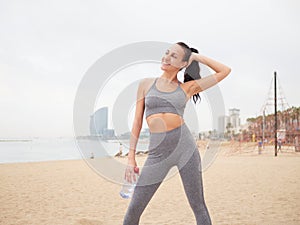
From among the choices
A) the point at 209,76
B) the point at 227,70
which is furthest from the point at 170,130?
the point at 227,70

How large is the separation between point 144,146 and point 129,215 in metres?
0.83

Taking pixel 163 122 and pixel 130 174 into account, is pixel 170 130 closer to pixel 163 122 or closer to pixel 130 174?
pixel 163 122

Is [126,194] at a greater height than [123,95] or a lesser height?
lesser

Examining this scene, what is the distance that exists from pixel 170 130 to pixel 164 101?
0.67 ft

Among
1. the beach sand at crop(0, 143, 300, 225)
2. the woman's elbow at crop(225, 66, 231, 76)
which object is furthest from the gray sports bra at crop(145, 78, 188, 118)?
the beach sand at crop(0, 143, 300, 225)

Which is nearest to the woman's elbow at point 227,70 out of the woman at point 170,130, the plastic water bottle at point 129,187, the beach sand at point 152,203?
the woman at point 170,130

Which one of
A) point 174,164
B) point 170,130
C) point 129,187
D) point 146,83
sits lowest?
point 129,187

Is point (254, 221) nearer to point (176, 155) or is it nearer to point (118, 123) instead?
point (118, 123)

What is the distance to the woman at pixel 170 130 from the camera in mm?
2309

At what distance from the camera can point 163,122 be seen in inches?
94.2

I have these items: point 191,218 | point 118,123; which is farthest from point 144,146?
point 191,218

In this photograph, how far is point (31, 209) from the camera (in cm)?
567

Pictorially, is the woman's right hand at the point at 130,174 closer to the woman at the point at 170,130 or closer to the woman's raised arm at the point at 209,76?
the woman at the point at 170,130

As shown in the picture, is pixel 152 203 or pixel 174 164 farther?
pixel 152 203
